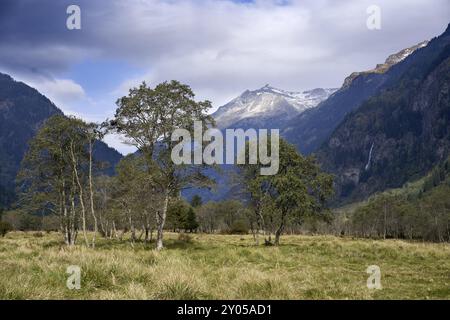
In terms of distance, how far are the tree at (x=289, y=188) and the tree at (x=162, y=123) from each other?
11.9 m

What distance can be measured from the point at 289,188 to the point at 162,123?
53.0ft

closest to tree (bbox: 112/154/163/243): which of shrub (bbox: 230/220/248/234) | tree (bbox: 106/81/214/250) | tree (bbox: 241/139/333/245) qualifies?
tree (bbox: 106/81/214/250)

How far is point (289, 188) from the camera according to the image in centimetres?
4572

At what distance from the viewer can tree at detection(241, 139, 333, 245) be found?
45.8 meters

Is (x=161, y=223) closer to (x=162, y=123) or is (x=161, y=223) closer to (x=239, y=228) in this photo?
(x=162, y=123)

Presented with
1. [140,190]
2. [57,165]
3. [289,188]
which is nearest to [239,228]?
[289,188]

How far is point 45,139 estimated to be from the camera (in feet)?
130

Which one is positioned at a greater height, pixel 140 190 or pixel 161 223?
pixel 140 190

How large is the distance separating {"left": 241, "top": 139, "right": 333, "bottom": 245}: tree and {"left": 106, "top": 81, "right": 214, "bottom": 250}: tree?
11943 mm

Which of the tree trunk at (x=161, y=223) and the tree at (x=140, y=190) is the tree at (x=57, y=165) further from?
the tree trunk at (x=161, y=223)

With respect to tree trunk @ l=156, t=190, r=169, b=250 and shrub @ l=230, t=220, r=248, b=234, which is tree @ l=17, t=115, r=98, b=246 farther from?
shrub @ l=230, t=220, r=248, b=234
